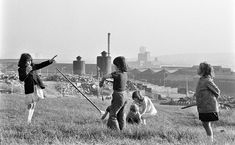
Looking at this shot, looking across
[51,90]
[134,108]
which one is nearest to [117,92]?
[134,108]

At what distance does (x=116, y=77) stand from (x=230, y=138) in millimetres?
1868

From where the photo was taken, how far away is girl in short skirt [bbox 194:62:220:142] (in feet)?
18.5

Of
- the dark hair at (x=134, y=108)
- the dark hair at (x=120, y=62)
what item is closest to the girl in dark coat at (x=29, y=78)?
the dark hair at (x=120, y=62)

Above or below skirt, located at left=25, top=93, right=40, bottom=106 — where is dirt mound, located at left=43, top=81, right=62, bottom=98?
below

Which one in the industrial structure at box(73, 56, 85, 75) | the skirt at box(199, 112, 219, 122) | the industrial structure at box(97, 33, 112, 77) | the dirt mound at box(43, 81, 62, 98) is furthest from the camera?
the industrial structure at box(73, 56, 85, 75)

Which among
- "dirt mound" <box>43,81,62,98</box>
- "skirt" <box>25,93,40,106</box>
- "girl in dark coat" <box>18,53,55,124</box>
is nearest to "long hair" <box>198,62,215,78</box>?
"girl in dark coat" <box>18,53,55,124</box>

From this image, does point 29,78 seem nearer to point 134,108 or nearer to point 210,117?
point 134,108

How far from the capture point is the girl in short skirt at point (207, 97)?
5.63 metres

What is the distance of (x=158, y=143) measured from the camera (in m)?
4.63

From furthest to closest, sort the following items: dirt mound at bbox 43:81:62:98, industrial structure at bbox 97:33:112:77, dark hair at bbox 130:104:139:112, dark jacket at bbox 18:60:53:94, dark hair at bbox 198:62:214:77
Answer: industrial structure at bbox 97:33:112:77
dirt mound at bbox 43:81:62:98
dark hair at bbox 130:104:139:112
dark jacket at bbox 18:60:53:94
dark hair at bbox 198:62:214:77

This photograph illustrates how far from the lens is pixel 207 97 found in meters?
5.67

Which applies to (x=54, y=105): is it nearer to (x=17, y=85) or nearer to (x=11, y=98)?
(x=11, y=98)

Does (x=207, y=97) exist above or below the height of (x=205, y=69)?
below

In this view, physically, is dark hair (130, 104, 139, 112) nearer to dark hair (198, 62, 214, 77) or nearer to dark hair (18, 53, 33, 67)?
dark hair (198, 62, 214, 77)
